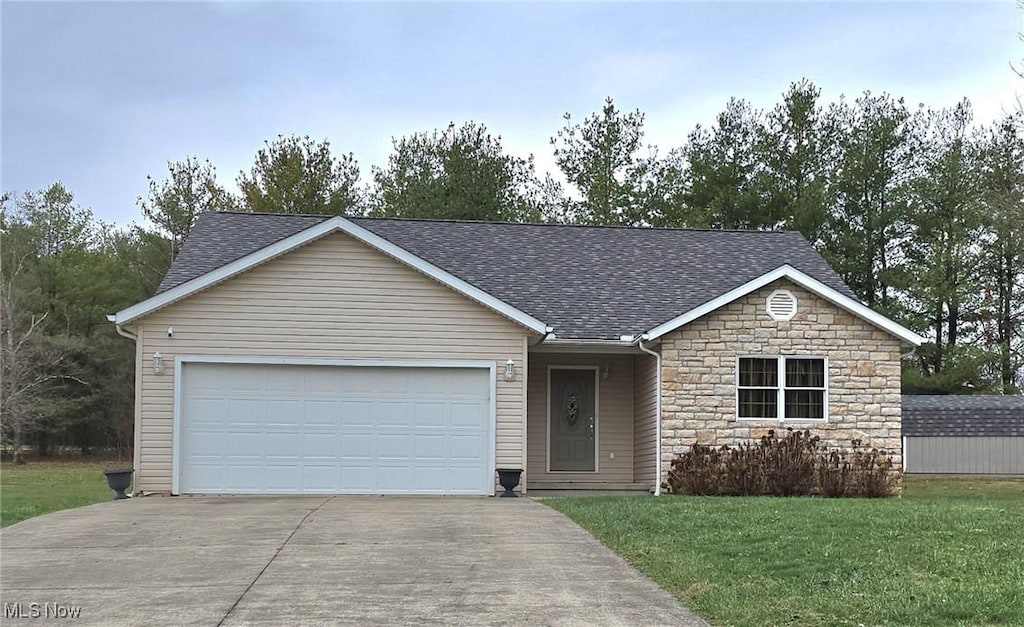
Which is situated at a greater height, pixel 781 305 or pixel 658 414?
pixel 781 305

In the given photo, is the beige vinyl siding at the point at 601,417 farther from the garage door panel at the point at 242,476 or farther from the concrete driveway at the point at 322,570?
the concrete driveway at the point at 322,570

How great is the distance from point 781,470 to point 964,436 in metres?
15.0

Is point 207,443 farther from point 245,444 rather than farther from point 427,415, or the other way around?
point 427,415

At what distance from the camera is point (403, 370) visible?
17453 mm

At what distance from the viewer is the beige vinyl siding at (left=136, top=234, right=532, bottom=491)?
16906 mm

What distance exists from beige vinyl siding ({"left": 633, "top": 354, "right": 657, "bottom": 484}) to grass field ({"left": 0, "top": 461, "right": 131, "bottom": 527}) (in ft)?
29.3

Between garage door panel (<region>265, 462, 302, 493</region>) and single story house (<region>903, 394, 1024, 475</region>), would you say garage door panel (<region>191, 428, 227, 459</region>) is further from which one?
single story house (<region>903, 394, 1024, 475</region>)

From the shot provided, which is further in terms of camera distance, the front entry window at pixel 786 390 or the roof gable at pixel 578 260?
the roof gable at pixel 578 260

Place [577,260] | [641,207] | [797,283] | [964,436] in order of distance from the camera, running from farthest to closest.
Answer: [641,207]
[964,436]
[577,260]
[797,283]

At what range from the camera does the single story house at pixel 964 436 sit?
30.1 m

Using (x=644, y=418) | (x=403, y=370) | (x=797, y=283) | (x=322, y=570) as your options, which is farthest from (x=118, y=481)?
(x=797, y=283)

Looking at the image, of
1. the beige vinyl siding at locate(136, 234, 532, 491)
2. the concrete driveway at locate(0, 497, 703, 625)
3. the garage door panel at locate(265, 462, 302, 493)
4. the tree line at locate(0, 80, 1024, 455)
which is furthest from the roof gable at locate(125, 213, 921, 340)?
the tree line at locate(0, 80, 1024, 455)

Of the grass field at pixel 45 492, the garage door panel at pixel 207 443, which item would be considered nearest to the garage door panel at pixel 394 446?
the garage door panel at pixel 207 443

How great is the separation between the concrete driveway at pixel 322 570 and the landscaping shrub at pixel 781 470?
4.16m
